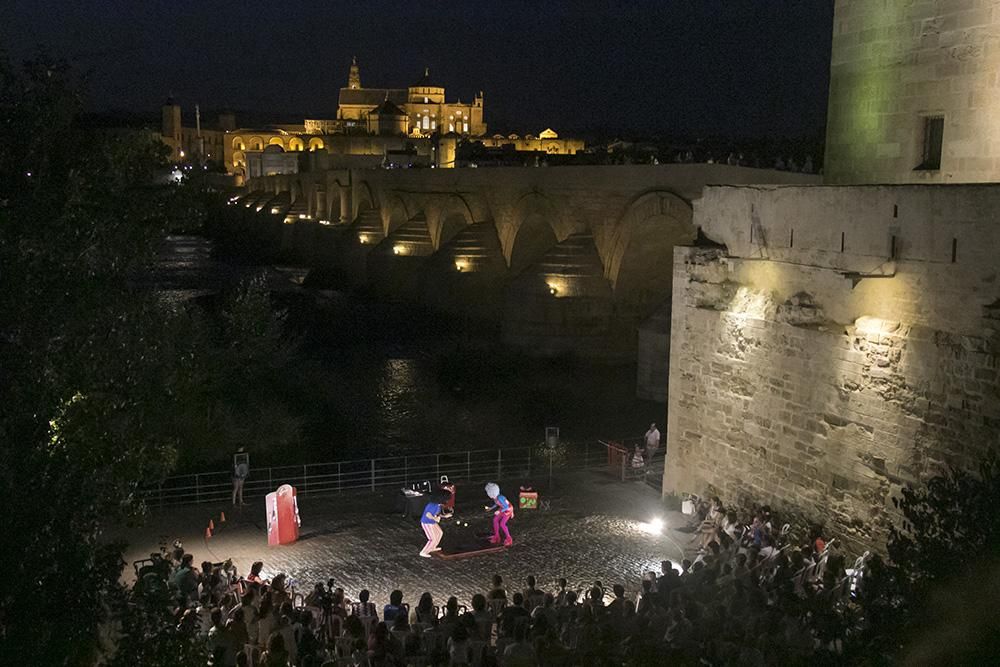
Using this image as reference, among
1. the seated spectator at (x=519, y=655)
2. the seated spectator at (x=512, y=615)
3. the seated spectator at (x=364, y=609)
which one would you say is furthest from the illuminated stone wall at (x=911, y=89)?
the seated spectator at (x=364, y=609)

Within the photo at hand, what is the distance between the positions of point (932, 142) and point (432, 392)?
12.0 meters

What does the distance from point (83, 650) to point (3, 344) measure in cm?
210

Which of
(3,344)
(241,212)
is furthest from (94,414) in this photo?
(241,212)

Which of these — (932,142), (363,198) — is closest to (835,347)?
(932,142)

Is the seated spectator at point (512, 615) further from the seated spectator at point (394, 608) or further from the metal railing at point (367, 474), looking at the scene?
the metal railing at point (367, 474)

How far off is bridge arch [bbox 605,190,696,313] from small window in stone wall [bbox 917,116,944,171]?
8.83m

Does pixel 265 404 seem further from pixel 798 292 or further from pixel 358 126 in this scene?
pixel 358 126

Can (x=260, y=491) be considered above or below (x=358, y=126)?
below

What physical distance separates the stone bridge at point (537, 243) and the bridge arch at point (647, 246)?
0.03 metres

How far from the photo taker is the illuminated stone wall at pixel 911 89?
8.59 m

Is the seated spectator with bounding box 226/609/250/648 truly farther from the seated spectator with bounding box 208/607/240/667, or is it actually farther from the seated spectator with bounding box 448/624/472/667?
the seated spectator with bounding box 448/624/472/667

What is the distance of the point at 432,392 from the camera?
1962cm

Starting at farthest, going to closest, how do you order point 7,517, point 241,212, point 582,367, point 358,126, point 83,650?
point 358,126 → point 241,212 → point 582,367 → point 7,517 → point 83,650

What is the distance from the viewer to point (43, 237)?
5.61 meters
